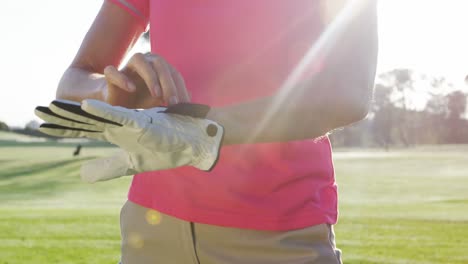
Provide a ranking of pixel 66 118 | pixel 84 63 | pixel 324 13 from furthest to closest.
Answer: pixel 84 63, pixel 324 13, pixel 66 118

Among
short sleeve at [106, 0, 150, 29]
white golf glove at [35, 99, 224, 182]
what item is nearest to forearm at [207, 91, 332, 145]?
white golf glove at [35, 99, 224, 182]

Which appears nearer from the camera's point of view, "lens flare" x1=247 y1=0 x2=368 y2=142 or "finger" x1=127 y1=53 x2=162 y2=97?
"finger" x1=127 y1=53 x2=162 y2=97

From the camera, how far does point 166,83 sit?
1.55 m

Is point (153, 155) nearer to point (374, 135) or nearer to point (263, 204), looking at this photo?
point (263, 204)

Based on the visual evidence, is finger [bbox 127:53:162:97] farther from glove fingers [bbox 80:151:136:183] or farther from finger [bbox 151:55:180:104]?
glove fingers [bbox 80:151:136:183]

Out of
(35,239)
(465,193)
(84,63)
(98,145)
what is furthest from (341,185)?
(98,145)

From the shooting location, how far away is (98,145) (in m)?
53.4

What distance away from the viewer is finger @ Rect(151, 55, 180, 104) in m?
1.54

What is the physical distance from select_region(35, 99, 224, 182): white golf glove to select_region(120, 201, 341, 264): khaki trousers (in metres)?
0.82

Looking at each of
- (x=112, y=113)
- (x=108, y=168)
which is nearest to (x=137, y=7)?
(x=108, y=168)

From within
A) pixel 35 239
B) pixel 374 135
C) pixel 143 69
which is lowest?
pixel 374 135

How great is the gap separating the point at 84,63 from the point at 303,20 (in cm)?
85

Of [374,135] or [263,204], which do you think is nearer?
[263,204]

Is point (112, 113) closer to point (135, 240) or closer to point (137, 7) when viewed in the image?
point (135, 240)
